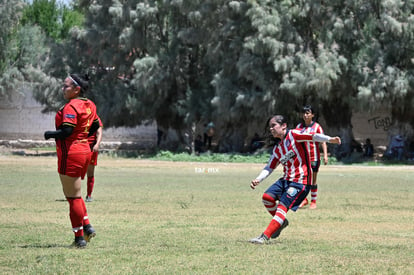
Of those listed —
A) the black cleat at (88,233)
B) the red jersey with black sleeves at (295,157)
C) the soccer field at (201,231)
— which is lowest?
the soccer field at (201,231)

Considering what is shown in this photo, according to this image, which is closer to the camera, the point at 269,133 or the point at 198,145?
the point at 269,133

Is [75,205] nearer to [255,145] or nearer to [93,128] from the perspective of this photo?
[93,128]

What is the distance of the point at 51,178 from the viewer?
24984 millimetres

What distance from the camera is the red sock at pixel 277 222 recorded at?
10.5 meters

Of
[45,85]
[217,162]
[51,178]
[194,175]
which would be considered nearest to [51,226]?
[51,178]

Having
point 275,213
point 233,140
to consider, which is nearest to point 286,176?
point 275,213

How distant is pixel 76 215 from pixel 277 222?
8.50 ft

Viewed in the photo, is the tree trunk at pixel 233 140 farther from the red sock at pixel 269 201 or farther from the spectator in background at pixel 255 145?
the red sock at pixel 269 201

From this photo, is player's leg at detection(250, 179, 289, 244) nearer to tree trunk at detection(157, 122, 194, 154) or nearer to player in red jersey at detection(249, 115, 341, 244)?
player in red jersey at detection(249, 115, 341, 244)

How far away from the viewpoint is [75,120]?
32.2 ft

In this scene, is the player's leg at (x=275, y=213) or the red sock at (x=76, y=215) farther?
the player's leg at (x=275, y=213)

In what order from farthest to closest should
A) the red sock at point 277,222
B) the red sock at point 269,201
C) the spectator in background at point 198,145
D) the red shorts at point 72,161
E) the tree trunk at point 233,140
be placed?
the spectator in background at point 198,145 < the tree trunk at point 233,140 < the red sock at point 269,201 < the red sock at point 277,222 < the red shorts at point 72,161

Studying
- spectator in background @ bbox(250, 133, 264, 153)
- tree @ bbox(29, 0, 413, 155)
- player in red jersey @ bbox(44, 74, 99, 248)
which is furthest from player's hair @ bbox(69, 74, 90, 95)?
spectator in background @ bbox(250, 133, 264, 153)

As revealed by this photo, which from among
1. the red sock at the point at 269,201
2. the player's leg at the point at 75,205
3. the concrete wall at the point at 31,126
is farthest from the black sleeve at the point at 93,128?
the concrete wall at the point at 31,126
